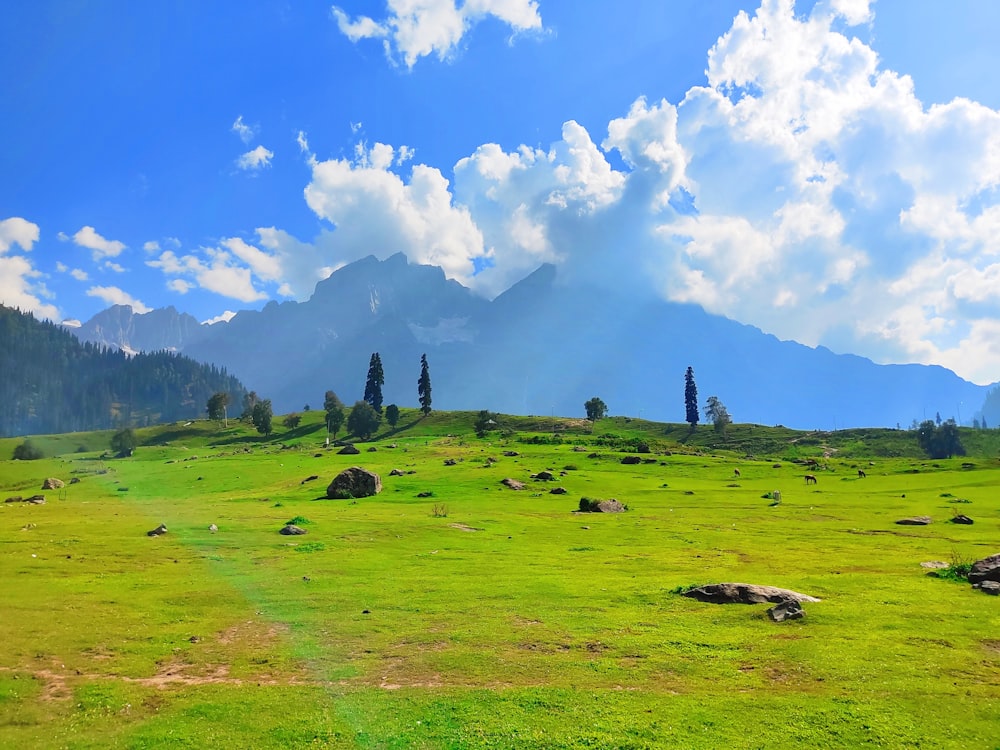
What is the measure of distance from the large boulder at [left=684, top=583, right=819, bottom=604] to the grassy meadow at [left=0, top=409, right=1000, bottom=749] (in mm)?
754

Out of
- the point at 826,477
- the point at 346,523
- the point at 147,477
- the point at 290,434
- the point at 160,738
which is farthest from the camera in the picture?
the point at 290,434

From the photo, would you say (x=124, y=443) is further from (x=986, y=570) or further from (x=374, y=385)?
(x=986, y=570)

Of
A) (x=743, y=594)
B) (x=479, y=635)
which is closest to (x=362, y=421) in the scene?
(x=743, y=594)

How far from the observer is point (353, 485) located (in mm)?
60812

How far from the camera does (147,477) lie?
8331 centimetres

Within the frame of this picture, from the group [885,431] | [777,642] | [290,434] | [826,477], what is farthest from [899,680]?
[885,431]

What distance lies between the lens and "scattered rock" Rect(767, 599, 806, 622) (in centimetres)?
1888

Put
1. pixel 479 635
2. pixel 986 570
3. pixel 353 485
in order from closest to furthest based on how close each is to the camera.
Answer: pixel 479 635, pixel 986 570, pixel 353 485

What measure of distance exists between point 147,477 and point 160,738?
84.4 meters

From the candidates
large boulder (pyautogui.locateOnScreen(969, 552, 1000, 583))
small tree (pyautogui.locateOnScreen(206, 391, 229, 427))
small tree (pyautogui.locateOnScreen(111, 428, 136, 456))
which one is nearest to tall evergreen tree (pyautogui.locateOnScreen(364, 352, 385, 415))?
small tree (pyautogui.locateOnScreen(206, 391, 229, 427))

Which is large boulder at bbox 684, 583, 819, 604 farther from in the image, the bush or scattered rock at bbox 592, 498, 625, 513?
the bush

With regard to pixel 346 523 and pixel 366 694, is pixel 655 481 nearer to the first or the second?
pixel 346 523

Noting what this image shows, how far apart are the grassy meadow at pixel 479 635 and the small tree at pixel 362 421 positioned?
11372cm

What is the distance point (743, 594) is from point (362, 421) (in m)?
150
